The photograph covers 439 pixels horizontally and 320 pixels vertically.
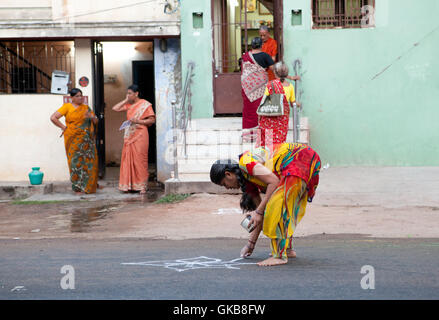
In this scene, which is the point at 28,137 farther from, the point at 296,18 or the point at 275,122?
the point at 275,122

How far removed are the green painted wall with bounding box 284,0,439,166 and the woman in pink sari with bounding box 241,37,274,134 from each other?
2678 mm

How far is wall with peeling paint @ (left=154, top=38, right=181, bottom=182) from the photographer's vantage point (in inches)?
554

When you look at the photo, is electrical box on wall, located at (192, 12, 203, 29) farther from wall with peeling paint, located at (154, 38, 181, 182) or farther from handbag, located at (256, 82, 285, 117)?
handbag, located at (256, 82, 285, 117)

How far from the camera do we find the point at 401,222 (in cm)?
834

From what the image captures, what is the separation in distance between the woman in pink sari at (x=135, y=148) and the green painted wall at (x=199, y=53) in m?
1.48

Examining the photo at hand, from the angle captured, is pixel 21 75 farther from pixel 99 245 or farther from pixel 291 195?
pixel 291 195

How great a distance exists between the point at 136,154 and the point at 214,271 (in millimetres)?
7290

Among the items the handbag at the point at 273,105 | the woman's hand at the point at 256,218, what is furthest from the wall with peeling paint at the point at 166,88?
the woman's hand at the point at 256,218

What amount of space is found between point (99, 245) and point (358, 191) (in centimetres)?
471

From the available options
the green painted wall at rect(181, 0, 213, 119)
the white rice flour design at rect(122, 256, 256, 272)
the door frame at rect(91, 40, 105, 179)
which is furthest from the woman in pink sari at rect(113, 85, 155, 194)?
the white rice flour design at rect(122, 256, 256, 272)

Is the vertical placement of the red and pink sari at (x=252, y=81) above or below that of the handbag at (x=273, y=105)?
above

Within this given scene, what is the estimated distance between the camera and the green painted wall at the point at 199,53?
532 inches

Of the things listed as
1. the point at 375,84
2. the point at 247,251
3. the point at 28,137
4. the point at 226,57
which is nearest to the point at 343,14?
the point at 375,84

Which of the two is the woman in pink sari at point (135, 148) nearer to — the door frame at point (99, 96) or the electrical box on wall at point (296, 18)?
the door frame at point (99, 96)
